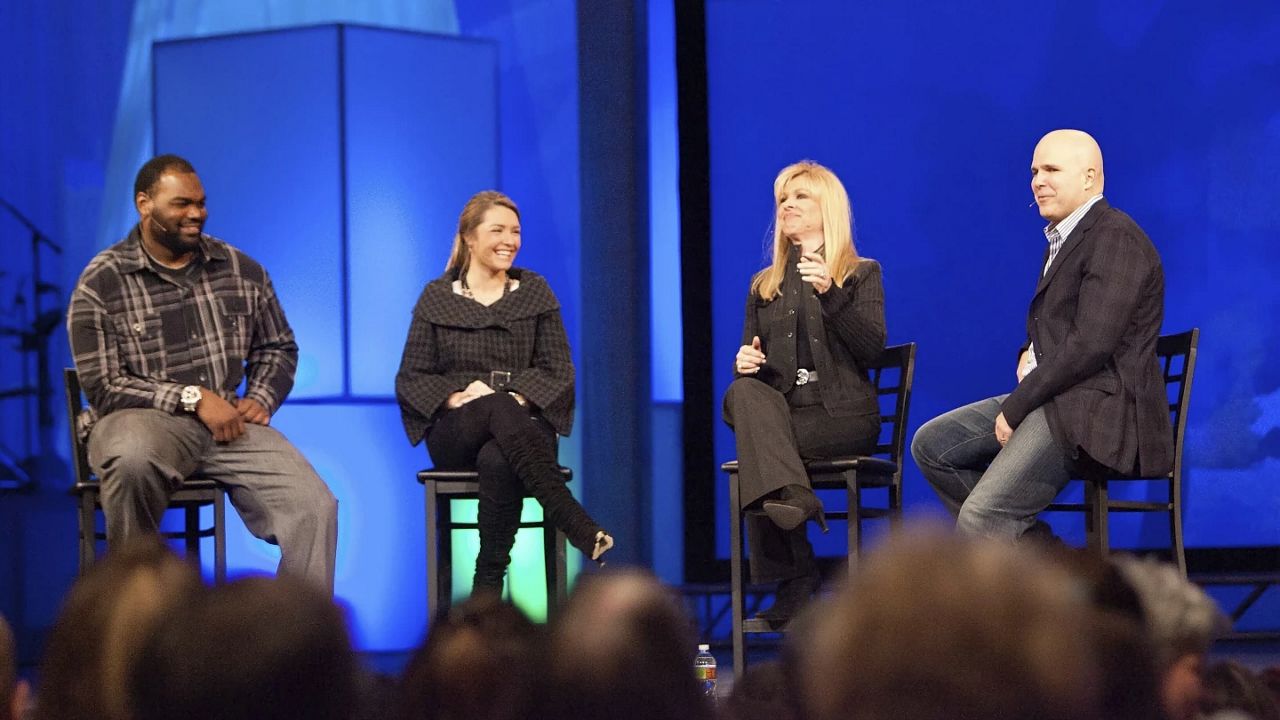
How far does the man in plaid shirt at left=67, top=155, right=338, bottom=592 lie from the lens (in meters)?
3.49

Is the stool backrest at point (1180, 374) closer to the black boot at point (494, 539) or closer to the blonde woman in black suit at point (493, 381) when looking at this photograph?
the blonde woman in black suit at point (493, 381)

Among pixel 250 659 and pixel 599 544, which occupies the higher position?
pixel 250 659

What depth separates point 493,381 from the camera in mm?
4023

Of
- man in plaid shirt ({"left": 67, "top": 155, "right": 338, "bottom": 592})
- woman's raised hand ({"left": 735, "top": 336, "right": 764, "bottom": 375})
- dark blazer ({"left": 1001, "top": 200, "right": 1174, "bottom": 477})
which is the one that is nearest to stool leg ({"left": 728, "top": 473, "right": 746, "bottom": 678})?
woman's raised hand ({"left": 735, "top": 336, "right": 764, "bottom": 375})

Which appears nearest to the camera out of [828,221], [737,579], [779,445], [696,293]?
[779,445]

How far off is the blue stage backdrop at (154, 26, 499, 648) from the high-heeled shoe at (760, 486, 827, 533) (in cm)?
188

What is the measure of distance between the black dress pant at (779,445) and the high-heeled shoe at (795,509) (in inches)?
1.3

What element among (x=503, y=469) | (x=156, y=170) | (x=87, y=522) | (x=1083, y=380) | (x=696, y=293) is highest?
(x=156, y=170)

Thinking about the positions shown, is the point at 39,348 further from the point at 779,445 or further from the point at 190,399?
the point at 779,445

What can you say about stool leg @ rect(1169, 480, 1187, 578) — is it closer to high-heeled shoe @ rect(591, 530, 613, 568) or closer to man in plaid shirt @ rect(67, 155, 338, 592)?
high-heeled shoe @ rect(591, 530, 613, 568)

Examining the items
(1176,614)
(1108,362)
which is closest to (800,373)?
(1108,362)

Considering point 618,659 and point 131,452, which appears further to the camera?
point 131,452

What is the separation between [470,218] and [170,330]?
0.96 meters

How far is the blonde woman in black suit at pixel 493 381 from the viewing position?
3762 millimetres
